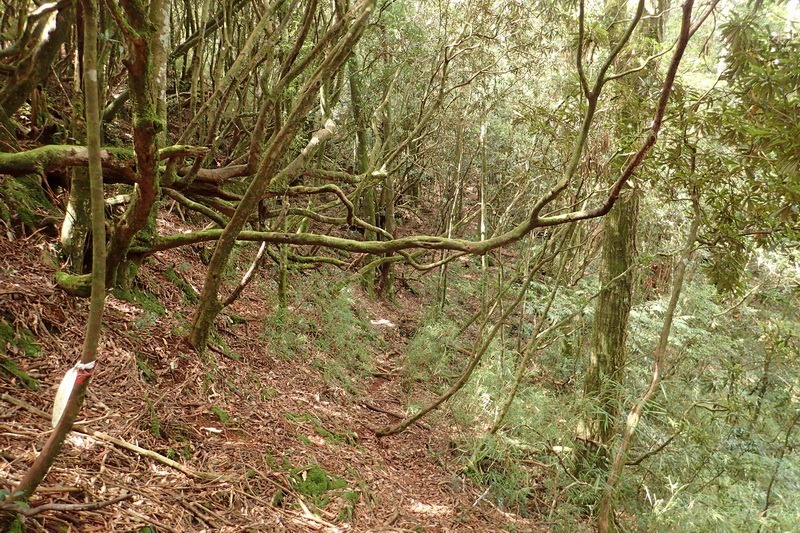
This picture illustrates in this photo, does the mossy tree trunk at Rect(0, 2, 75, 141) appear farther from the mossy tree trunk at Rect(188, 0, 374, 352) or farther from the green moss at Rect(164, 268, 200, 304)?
the mossy tree trunk at Rect(188, 0, 374, 352)

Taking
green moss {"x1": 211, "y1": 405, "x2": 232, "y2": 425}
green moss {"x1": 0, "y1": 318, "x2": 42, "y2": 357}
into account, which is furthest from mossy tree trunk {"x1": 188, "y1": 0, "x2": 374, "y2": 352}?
green moss {"x1": 0, "y1": 318, "x2": 42, "y2": 357}

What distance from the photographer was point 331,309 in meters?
8.38

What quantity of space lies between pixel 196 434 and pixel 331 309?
4.91 m

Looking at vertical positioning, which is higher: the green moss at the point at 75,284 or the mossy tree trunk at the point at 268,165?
the mossy tree trunk at the point at 268,165

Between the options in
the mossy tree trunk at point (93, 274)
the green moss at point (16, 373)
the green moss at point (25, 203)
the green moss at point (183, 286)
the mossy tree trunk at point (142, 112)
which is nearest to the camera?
the mossy tree trunk at point (93, 274)

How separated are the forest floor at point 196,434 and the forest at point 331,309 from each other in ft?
0.07

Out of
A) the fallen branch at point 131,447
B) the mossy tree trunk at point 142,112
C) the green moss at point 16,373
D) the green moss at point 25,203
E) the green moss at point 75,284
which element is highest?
→ the mossy tree trunk at point 142,112

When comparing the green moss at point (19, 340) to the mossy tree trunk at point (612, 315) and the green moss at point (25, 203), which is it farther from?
the mossy tree trunk at point (612, 315)

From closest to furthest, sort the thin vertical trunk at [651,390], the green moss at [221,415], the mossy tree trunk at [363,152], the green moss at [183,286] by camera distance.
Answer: the green moss at [221,415] < the thin vertical trunk at [651,390] < the green moss at [183,286] < the mossy tree trunk at [363,152]

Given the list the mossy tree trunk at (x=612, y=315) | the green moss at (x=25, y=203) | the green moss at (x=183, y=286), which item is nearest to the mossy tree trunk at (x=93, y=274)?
the green moss at (x=25, y=203)

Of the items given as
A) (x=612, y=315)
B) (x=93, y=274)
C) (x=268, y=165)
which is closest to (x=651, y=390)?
(x=612, y=315)

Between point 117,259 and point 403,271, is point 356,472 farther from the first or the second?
point 403,271

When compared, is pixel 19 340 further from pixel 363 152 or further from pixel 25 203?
pixel 363 152

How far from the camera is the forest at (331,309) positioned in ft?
9.39
